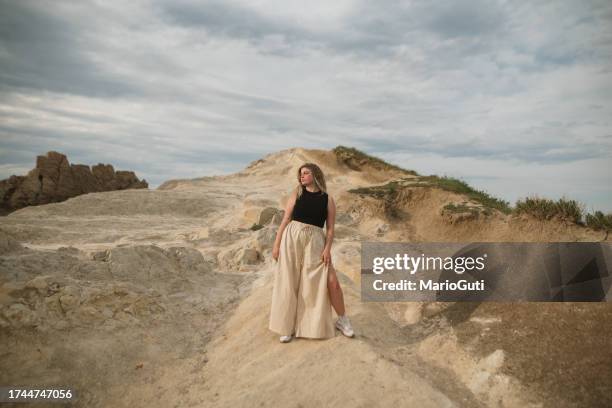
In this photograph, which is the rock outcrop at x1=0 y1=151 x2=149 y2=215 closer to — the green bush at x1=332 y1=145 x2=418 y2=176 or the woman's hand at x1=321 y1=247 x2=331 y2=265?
the green bush at x1=332 y1=145 x2=418 y2=176

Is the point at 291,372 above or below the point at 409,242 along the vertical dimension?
below

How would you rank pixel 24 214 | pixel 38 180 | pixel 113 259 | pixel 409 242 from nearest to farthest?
pixel 113 259
pixel 409 242
pixel 24 214
pixel 38 180

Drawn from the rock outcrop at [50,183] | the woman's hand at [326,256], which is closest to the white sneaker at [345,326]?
the woman's hand at [326,256]

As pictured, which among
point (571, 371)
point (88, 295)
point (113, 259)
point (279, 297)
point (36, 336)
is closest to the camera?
point (571, 371)

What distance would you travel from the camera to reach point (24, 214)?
609 inches

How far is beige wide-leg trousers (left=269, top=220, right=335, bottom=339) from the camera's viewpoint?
13.9ft

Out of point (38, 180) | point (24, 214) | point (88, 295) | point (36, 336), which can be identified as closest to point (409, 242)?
point (88, 295)

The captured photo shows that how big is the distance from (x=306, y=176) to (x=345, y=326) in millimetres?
1609

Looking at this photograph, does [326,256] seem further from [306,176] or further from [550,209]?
[550,209]

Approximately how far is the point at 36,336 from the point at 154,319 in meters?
1.35

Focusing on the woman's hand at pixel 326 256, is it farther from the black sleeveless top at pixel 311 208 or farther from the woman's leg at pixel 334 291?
the black sleeveless top at pixel 311 208

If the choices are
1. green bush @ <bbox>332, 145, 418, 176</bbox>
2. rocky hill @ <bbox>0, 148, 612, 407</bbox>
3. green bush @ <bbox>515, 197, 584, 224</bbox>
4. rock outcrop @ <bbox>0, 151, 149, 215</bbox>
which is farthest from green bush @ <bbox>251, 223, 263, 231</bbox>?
rock outcrop @ <bbox>0, 151, 149, 215</bbox>

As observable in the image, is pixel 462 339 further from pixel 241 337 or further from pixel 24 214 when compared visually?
pixel 24 214

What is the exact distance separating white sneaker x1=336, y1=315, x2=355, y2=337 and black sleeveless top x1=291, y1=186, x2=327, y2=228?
3.39 feet
